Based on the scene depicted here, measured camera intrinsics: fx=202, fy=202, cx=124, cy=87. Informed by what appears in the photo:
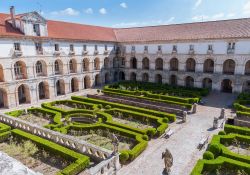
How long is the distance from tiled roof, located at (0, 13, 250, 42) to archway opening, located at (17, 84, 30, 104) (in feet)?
28.3

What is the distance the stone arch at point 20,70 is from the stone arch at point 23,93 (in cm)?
159

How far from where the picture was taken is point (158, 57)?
4356cm

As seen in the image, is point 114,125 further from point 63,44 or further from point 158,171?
point 63,44

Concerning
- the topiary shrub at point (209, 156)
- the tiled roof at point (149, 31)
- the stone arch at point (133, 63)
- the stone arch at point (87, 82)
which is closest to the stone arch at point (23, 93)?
the tiled roof at point (149, 31)

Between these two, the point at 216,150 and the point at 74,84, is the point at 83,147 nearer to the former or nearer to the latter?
the point at 216,150

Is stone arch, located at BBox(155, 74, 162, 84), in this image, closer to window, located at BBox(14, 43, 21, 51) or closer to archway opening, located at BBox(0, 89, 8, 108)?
window, located at BBox(14, 43, 21, 51)

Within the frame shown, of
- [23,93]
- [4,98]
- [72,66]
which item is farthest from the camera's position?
[72,66]

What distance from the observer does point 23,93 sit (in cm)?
3534

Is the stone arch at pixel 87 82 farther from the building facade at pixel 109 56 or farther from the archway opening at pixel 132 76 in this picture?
the archway opening at pixel 132 76

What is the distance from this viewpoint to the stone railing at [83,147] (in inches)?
501

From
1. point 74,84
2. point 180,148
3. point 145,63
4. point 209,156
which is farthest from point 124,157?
point 145,63

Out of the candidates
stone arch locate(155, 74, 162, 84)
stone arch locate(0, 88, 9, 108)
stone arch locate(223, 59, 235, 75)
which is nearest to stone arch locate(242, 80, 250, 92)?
stone arch locate(223, 59, 235, 75)

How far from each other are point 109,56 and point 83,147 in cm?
3417

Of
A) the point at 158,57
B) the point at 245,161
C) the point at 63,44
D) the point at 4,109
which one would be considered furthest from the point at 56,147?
the point at 158,57
